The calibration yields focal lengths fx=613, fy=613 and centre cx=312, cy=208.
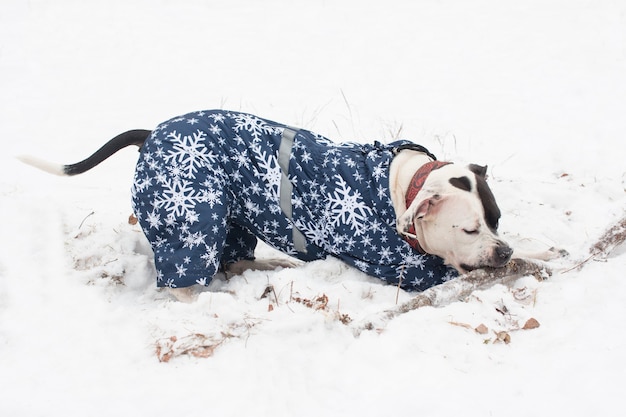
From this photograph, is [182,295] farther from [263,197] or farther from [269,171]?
[269,171]

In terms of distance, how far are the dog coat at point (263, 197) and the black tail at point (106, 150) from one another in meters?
0.24

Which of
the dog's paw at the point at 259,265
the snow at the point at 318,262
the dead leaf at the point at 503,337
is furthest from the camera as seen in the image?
the dog's paw at the point at 259,265

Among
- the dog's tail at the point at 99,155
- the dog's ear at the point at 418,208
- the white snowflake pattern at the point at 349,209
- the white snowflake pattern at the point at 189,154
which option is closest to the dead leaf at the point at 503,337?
the dog's ear at the point at 418,208

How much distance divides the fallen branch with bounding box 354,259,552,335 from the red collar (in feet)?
1.23

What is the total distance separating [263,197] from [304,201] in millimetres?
231

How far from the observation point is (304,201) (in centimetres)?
340

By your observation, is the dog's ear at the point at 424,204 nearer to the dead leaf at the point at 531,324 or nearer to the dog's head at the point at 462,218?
the dog's head at the point at 462,218

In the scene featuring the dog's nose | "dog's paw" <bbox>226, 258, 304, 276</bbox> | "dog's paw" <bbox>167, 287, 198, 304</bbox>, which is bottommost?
"dog's paw" <bbox>226, 258, 304, 276</bbox>

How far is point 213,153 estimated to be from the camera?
3.37 metres

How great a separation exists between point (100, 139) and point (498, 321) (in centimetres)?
436

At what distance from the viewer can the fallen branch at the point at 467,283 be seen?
2.68m

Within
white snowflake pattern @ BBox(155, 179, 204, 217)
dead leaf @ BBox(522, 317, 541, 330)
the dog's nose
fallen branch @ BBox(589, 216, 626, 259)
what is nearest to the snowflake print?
white snowflake pattern @ BBox(155, 179, 204, 217)

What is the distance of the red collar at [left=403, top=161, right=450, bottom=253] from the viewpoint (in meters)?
3.22

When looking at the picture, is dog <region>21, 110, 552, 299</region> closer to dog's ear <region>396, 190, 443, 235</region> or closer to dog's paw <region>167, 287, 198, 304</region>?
dog's ear <region>396, 190, 443, 235</region>
